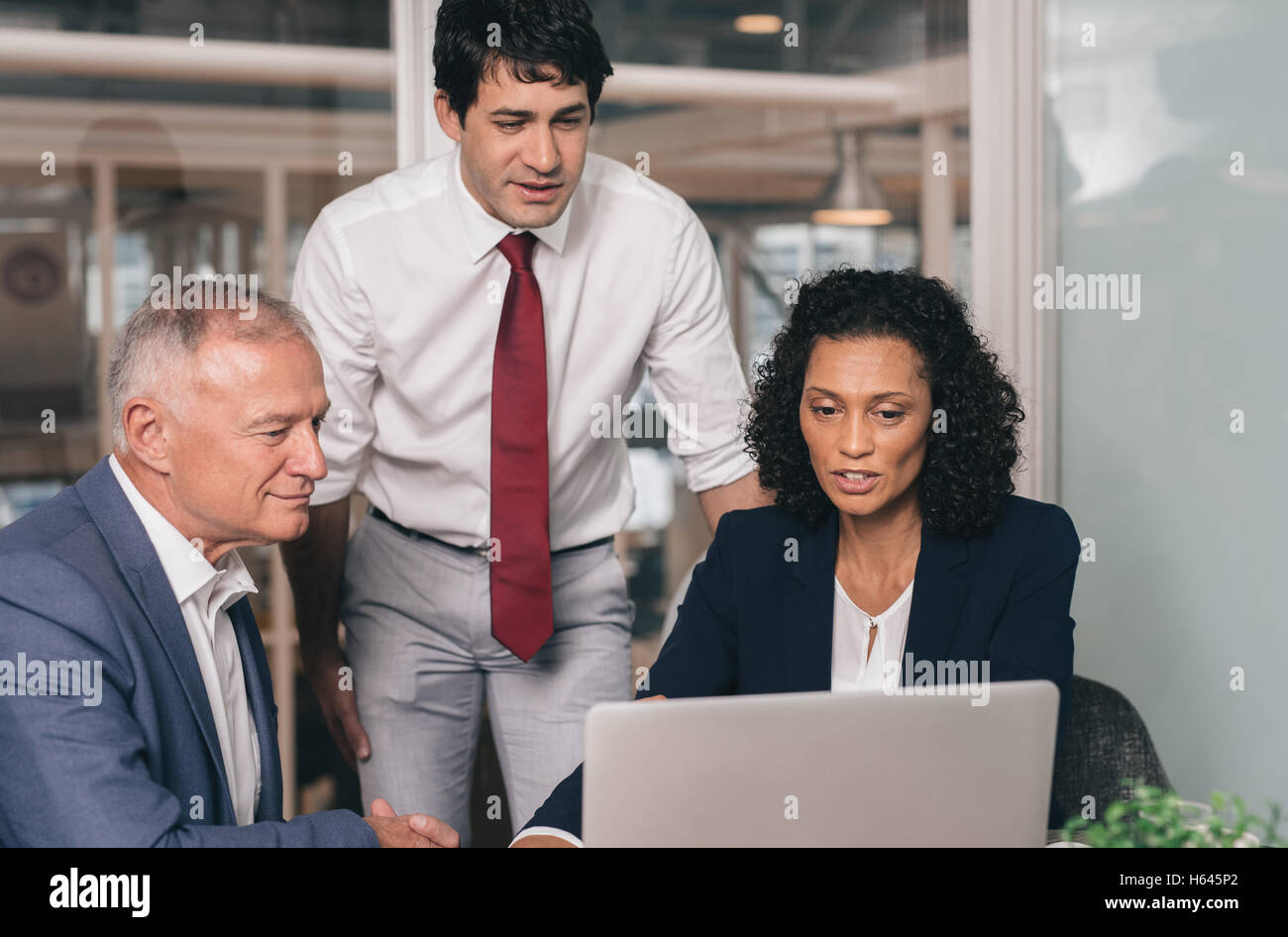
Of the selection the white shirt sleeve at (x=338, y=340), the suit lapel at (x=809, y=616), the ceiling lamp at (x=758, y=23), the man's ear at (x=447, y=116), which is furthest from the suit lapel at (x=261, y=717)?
the ceiling lamp at (x=758, y=23)

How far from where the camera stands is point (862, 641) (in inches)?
73.8

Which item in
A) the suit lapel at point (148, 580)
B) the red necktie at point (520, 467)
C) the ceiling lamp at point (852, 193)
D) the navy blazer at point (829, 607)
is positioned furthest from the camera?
the ceiling lamp at point (852, 193)

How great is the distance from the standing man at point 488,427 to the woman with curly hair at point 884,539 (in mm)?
273

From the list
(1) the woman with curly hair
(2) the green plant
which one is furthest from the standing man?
(2) the green plant

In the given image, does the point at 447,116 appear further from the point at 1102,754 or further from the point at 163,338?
the point at 1102,754

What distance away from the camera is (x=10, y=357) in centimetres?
338

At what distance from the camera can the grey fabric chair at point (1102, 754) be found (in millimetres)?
1774

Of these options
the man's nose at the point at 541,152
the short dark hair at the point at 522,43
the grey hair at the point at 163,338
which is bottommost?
the grey hair at the point at 163,338

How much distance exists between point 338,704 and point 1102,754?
1230mm

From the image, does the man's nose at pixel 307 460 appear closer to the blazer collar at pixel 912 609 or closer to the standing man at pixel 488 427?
the standing man at pixel 488 427

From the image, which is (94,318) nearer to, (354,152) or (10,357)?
(10,357)

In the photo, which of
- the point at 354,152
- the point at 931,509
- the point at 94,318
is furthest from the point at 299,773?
the point at 931,509
